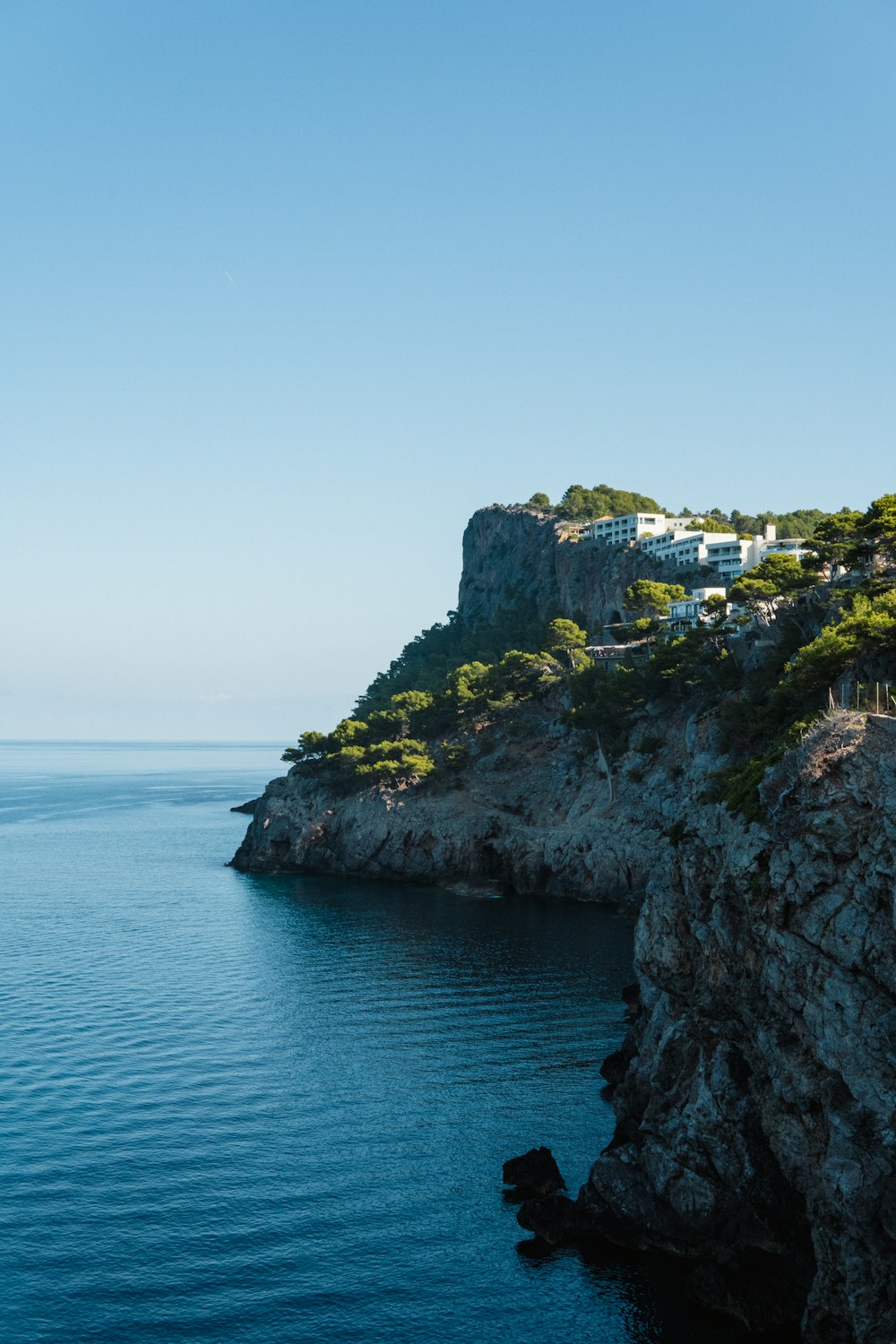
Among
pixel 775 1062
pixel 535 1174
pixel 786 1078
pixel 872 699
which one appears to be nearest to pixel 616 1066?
pixel 535 1174

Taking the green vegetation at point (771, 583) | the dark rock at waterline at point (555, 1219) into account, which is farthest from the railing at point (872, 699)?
the green vegetation at point (771, 583)

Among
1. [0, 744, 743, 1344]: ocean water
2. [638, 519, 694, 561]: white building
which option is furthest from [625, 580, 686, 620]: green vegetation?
[0, 744, 743, 1344]: ocean water

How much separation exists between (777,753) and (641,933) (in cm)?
1137

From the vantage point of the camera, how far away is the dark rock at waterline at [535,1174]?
142 feet

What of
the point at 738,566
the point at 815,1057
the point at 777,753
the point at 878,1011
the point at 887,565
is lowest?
the point at 815,1057

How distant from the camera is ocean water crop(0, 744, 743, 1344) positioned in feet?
117

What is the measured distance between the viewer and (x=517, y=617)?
196m

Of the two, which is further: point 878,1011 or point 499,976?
point 499,976

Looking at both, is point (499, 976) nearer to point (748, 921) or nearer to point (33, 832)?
point (748, 921)

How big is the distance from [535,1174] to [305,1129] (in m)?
11.7

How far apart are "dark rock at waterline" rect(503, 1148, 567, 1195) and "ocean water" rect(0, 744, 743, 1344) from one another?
137 cm

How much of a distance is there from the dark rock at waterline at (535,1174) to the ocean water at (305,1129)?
137 centimetres

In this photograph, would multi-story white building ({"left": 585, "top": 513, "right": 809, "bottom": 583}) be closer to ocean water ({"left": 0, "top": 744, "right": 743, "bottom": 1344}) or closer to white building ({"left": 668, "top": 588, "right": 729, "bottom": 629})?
white building ({"left": 668, "top": 588, "right": 729, "bottom": 629})

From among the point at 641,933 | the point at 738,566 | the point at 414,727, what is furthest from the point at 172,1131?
the point at 738,566
